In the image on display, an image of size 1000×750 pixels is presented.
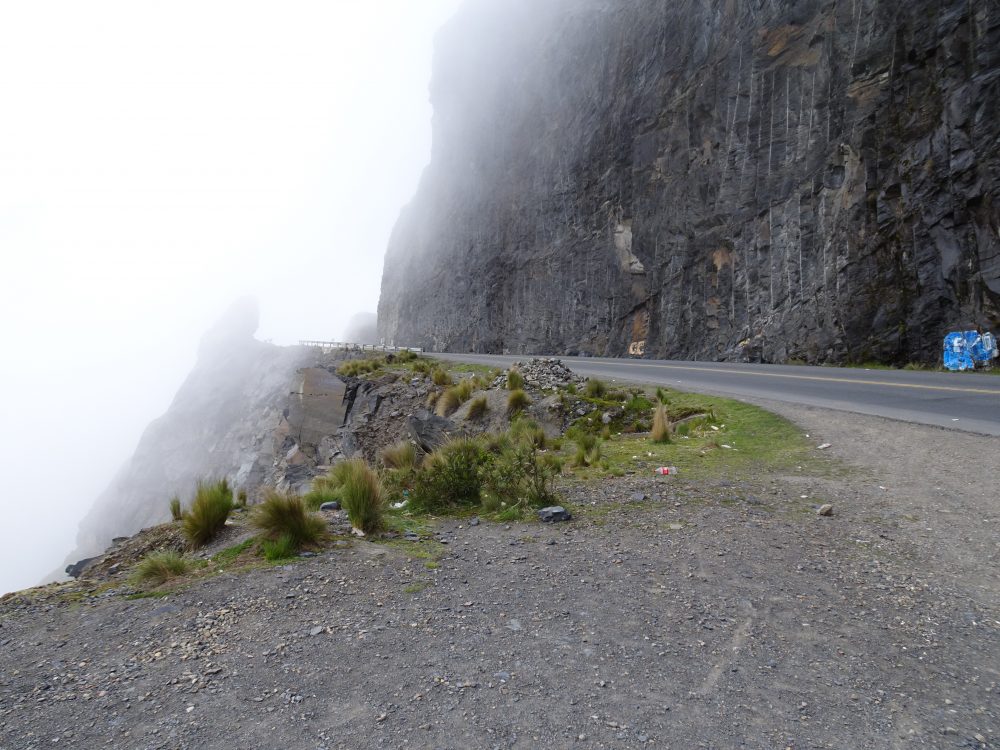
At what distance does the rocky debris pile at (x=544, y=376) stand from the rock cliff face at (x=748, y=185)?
12.4 meters

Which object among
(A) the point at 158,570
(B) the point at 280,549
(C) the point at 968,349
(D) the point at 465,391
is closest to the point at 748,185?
(C) the point at 968,349

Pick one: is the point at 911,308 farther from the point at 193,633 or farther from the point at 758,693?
the point at 193,633

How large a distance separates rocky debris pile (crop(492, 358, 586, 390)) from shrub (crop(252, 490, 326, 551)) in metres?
9.11

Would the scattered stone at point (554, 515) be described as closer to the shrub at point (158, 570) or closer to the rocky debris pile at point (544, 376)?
the shrub at point (158, 570)

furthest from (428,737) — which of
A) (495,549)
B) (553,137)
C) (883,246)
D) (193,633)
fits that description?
(553,137)

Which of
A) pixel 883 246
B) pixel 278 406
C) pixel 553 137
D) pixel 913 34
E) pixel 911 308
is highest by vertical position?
pixel 553 137

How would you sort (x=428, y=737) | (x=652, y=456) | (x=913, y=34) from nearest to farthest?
1. (x=428, y=737)
2. (x=652, y=456)
3. (x=913, y=34)

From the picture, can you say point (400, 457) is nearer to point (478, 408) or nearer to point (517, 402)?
point (517, 402)

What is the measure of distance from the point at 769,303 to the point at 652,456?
749 inches

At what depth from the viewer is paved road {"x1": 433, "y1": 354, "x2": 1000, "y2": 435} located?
30.6 ft

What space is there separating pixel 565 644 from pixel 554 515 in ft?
8.68

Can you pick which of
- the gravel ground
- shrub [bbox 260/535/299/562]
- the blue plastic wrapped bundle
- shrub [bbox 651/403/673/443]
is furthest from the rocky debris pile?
the blue plastic wrapped bundle

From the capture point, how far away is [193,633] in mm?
3740

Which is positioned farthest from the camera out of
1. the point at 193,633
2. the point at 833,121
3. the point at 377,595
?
the point at 833,121
